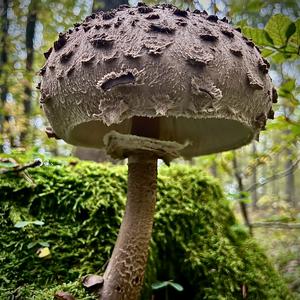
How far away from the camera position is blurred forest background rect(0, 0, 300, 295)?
2.17 metres

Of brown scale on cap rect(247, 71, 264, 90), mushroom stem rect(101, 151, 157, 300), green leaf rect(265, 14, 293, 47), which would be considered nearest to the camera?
brown scale on cap rect(247, 71, 264, 90)

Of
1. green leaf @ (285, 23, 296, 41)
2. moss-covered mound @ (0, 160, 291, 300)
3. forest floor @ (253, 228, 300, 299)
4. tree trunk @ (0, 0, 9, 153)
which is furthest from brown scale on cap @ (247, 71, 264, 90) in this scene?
tree trunk @ (0, 0, 9, 153)

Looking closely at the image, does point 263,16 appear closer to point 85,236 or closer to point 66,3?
point 85,236

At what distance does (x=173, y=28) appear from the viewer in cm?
148

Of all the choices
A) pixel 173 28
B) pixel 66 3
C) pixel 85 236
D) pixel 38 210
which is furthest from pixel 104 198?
pixel 66 3

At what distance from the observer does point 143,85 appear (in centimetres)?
137

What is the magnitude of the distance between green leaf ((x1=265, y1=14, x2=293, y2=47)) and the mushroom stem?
100 cm

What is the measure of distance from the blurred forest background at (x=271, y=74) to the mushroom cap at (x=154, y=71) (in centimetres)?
42

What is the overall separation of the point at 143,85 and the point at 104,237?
4.42 ft

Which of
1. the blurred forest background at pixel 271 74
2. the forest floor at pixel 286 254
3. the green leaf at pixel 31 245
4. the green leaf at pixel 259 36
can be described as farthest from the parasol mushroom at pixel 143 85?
the forest floor at pixel 286 254

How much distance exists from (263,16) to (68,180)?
212 centimetres

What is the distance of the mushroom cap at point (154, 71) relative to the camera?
4.54ft

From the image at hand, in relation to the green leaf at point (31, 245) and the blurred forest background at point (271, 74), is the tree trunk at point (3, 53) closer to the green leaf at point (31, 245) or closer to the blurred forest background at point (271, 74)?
the blurred forest background at point (271, 74)

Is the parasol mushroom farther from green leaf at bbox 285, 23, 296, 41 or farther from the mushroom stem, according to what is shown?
green leaf at bbox 285, 23, 296, 41
